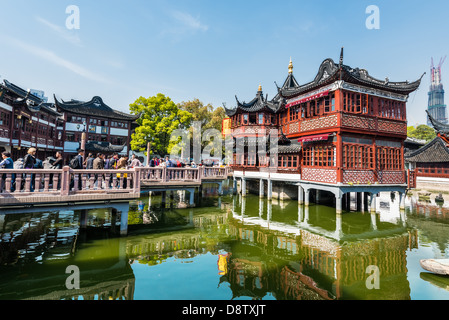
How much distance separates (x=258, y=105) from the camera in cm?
2522

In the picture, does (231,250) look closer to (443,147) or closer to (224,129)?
(224,129)

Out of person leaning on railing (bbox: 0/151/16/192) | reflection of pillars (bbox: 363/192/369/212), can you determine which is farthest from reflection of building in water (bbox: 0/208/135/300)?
reflection of pillars (bbox: 363/192/369/212)

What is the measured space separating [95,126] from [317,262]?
3495 cm

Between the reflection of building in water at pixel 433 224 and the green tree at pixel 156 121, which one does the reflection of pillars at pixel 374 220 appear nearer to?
the reflection of building in water at pixel 433 224

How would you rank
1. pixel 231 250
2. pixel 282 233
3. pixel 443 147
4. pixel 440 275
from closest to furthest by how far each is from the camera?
pixel 440 275, pixel 231 250, pixel 282 233, pixel 443 147

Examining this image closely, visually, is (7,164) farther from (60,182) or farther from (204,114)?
(204,114)

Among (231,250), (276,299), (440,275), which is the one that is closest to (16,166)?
(231,250)

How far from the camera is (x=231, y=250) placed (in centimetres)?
956

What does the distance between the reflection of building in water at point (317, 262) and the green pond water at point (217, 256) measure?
1.4 inches

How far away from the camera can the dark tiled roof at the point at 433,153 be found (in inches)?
1117

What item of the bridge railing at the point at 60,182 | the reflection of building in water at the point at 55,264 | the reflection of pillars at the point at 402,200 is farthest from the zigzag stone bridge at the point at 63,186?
the reflection of pillars at the point at 402,200
